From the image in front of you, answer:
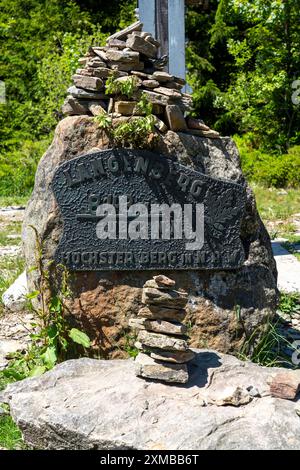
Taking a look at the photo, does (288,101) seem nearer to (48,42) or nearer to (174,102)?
(48,42)

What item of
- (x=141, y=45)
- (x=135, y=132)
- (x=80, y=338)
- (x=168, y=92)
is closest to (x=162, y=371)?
(x=80, y=338)

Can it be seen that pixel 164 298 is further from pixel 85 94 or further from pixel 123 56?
pixel 123 56

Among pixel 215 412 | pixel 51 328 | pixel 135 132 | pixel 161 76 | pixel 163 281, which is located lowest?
pixel 215 412

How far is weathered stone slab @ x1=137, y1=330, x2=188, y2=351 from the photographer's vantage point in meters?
3.40

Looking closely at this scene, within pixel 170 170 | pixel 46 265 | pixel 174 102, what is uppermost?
pixel 174 102

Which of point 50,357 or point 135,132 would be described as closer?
point 50,357

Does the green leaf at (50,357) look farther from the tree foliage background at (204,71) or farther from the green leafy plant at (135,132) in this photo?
the tree foliage background at (204,71)

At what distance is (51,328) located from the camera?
4.11 meters

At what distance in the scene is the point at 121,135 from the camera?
4.16 metres

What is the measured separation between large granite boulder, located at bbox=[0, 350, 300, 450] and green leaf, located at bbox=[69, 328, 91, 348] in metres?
0.35

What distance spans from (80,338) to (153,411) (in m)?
1.00
